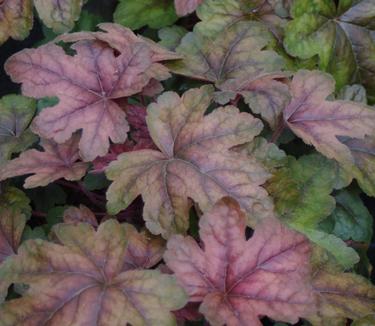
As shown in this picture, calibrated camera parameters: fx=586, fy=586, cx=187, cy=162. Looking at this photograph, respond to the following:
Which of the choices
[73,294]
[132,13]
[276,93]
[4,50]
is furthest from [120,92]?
[4,50]

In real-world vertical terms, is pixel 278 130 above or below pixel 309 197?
above

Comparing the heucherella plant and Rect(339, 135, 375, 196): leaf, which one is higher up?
the heucherella plant

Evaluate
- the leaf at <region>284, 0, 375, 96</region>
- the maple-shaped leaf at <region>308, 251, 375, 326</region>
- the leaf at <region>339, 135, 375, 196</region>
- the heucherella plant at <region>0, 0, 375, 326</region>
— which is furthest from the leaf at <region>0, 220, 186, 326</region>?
the leaf at <region>284, 0, 375, 96</region>

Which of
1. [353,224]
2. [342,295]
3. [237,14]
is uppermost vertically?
[237,14]

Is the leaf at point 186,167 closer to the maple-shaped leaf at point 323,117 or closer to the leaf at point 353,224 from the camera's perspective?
the maple-shaped leaf at point 323,117

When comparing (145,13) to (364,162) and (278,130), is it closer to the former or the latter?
(278,130)

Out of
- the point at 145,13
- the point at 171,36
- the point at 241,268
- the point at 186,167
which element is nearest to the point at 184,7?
the point at 171,36

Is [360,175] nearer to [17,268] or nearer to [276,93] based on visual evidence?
[276,93]

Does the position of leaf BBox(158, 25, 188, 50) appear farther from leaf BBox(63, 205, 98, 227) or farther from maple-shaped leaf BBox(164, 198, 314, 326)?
maple-shaped leaf BBox(164, 198, 314, 326)
